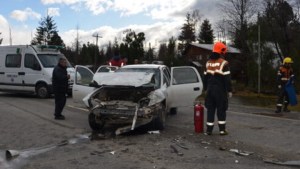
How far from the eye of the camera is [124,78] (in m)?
10.5

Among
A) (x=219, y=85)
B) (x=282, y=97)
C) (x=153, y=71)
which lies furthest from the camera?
(x=282, y=97)

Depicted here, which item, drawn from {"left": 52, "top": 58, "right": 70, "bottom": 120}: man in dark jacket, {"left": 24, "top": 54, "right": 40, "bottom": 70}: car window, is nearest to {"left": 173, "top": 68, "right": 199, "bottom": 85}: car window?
{"left": 52, "top": 58, "right": 70, "bottom": 120}: man in dark jacket

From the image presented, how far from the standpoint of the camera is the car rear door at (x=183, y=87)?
37.7 ft

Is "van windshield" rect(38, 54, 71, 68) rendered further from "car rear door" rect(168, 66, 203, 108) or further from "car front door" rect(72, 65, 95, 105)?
"car rear door" rect(168, 66, 203, 108)

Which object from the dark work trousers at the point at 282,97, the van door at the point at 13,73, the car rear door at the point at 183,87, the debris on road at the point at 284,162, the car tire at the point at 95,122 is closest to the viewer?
the debris on road at the point at 284,162

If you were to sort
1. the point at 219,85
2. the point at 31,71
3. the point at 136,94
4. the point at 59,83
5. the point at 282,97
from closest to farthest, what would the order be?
the point at 219,85
the point at 136,94
the point at 59,83
the point at 282,97
the point at 31,71

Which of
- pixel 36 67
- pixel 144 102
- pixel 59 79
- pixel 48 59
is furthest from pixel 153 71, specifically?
pixel 48 59

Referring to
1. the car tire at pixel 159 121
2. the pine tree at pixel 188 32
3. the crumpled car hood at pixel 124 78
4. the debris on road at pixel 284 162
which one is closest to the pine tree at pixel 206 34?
the pine tree at pixel 188 32

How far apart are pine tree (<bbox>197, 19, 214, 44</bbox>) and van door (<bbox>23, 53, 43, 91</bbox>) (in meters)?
68.1

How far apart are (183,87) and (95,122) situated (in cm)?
284

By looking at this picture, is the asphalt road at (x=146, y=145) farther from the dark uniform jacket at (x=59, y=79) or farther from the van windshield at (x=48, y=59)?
the van windshield at (x=48, y=59)

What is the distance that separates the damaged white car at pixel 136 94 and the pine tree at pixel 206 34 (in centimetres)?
7407

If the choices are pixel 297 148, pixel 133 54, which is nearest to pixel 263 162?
pixel 297 148

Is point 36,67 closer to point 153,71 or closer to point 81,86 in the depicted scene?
point 81,86
